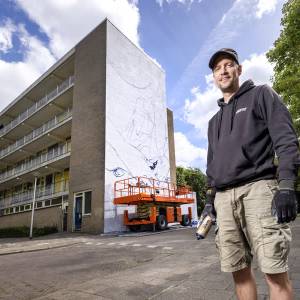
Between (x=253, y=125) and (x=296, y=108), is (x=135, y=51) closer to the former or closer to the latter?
(x=296, y=108)

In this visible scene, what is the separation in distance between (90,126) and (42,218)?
30.7 ft

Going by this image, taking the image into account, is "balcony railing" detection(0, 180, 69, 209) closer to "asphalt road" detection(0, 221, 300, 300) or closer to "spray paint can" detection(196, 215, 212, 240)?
"asphalt road" detection(0, 221, 300, 300)

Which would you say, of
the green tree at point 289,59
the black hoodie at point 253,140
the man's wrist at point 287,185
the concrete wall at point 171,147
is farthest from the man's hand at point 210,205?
the concrete wall at point 171,147

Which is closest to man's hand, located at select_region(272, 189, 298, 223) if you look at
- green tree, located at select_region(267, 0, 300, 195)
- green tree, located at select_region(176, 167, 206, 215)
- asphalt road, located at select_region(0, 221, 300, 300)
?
asphalt road, located at select_region(0, 221, 300, 300)

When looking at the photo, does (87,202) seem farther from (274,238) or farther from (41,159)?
(274,238)

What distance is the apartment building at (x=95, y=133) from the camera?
17594 mm

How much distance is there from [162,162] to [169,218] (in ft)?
25.3

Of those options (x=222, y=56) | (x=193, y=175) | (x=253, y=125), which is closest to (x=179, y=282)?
→ (x=253, y=125)

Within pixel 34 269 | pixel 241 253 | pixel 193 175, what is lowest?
pixel 34 269

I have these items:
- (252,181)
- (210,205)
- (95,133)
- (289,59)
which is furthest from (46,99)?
(252,181)

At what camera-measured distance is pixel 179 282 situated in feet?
12.2

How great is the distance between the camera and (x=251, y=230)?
1.95 metres

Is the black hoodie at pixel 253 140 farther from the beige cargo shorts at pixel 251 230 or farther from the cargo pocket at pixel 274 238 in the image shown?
the cargo pocket at pixel 274 238

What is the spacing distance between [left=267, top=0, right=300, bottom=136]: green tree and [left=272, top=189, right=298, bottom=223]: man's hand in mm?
11407
